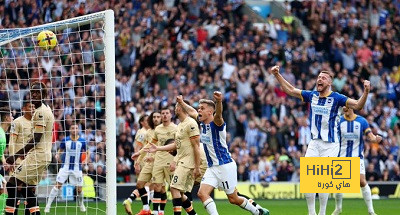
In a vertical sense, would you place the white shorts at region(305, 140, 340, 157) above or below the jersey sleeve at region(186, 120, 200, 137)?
below

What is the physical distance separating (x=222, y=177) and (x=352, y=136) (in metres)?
5.06

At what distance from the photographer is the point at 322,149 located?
1582cm

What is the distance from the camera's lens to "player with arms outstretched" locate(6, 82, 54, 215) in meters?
15.5

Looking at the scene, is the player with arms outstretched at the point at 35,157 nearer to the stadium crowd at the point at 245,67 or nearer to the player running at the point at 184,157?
the player running at the point at 184,157

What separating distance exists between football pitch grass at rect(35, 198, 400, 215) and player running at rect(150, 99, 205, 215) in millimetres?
3312

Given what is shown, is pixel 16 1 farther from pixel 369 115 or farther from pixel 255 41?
pixel 369 115

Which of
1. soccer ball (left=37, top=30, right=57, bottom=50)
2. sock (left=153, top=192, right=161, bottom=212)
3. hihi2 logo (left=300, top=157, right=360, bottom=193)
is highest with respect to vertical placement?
soccer ball (left=37, top=30, right=57, bottom=50)

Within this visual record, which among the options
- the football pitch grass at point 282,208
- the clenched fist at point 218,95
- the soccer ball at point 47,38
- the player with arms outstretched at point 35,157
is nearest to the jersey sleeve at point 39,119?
the player with arms outstretched at point 35,157

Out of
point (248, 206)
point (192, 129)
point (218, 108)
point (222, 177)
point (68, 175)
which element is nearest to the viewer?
point (218, 108)

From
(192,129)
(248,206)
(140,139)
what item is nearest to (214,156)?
(248,206)

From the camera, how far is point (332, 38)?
1367 inches

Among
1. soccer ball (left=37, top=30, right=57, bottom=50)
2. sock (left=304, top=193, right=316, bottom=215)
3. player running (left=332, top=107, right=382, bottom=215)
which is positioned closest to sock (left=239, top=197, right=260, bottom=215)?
sock (left=304, top=193, right=316, bottom=215)

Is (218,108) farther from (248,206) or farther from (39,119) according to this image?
(39,119)

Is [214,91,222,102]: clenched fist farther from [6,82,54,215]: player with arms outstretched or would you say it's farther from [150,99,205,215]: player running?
[6,82,54,215]: player with arms outstretched
